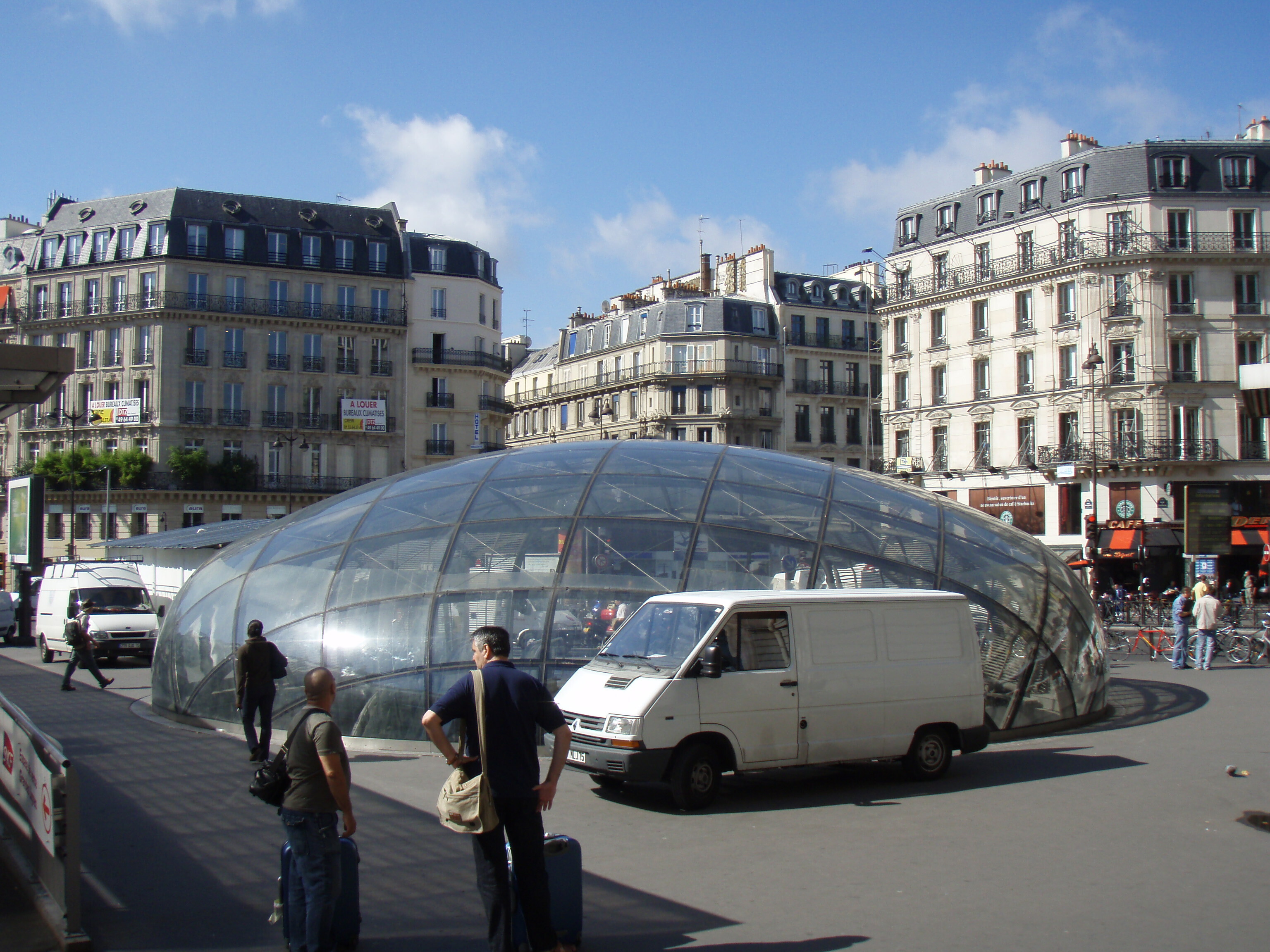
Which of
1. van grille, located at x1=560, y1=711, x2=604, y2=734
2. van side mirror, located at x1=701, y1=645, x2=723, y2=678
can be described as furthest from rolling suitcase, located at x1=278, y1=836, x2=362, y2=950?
van side mirror, located at x1=701, y1=645, x2=723, y2=678

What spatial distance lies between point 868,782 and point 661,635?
9.06 feet

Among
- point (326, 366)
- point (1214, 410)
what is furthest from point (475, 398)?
point (1214, 410)

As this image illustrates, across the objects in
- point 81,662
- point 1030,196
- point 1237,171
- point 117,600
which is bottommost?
point 81,662

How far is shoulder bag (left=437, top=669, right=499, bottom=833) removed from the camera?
18.5 ft

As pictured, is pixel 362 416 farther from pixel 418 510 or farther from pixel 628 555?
pixel 628 555

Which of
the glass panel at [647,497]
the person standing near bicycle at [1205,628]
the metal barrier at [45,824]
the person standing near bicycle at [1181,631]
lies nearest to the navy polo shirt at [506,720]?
→ the metal barrier at [45,824]

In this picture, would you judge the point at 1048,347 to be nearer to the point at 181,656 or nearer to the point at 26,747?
the point at 181,656

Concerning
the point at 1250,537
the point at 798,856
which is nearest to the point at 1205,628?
the point at 798,856

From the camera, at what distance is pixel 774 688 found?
10180 millimetres

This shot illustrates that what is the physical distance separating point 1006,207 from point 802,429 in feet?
73.5

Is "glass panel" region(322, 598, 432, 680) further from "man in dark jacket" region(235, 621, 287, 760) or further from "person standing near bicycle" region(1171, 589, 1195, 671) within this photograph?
"person standing near bicycle" region(1171, 589, 1195, 671)

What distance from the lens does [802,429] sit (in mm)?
68875

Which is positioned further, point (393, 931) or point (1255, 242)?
point (1255, 242)

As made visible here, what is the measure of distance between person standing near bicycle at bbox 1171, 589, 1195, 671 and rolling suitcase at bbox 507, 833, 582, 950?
18620 mm
